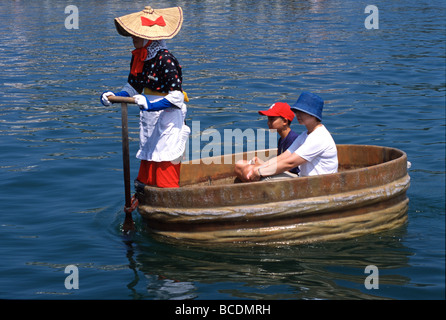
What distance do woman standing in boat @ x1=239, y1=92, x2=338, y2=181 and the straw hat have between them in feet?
4.74

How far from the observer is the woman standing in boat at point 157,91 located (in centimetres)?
713

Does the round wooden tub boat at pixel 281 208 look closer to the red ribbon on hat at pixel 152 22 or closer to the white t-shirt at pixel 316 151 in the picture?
the white t-shirt at pixel 316 151

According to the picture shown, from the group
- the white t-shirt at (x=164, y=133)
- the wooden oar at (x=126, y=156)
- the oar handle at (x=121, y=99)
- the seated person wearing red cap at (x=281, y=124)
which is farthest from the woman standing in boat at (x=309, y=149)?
the oar handle at (x=121, y=99)

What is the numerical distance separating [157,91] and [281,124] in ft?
4.68

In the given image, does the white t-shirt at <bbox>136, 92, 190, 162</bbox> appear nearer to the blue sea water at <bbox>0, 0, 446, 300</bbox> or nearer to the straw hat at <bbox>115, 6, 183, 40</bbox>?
the straw hat at <bbox>115, 6, 183, 40</bbox>

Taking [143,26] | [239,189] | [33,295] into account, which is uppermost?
[143,26]

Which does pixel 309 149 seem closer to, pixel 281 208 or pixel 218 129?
pixel 281 208

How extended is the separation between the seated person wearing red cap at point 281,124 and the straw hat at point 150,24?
1277 millimetres

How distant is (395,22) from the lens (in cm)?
2506

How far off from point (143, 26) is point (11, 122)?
7265mm

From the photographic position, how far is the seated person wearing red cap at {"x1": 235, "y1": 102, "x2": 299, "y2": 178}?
7754 millimetres

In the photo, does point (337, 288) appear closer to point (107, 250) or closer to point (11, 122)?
point (107, 250)

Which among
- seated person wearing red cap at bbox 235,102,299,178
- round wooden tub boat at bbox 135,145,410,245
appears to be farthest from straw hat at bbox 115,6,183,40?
round wooden tub boat at bbox 135,145,410,245

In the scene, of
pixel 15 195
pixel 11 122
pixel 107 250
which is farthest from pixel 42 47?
pixel 107 250
